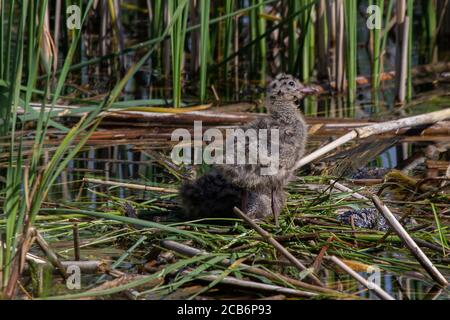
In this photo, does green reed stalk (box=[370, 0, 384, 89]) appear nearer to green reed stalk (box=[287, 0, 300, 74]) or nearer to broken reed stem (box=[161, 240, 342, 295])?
green reed stalk (box=[287, 0, 300, 74])

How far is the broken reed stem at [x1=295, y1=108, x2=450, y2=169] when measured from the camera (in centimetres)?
602

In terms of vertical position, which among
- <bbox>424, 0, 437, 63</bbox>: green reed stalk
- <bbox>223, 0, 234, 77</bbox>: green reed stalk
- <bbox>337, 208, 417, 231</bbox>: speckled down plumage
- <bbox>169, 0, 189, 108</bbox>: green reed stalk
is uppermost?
<bbox>424, 0, 437, 63</bbox>: green reed stalk

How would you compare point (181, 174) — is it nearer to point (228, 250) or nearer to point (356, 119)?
point (228, 250)

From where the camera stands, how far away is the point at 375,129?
657 cm

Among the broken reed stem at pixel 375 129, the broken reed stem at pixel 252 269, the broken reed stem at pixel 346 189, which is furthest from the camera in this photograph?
the broken reed stem at pixel 375 129

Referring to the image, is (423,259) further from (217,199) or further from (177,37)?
(177,37)

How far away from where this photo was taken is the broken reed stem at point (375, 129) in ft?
19.7

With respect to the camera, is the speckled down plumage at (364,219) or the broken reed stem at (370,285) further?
the speckled down plumage at (364,219)

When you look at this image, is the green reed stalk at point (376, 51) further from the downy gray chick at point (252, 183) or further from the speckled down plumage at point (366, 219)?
the speckled down plumage at point (366, 219)

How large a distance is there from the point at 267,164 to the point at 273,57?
18.3ft

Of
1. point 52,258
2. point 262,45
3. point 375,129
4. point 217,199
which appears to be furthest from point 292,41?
point 52,258

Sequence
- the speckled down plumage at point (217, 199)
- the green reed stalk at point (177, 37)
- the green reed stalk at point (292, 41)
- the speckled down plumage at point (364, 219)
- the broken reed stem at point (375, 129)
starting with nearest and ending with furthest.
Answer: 1. the speckled down plumage at point (364, 219)
2. the speckled down plumage at point (217, 199)
3. the broken reed stem at point (375, 129)
4. the green reed stalk at point (177, 37)
5. the green reed stalk at point (292, 41)

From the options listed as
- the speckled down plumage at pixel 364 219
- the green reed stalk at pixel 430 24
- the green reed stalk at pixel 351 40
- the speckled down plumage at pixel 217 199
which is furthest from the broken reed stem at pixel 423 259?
the green reed stalk at pixel 430 24

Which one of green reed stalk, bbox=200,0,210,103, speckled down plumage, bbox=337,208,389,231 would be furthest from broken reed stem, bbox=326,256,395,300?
green reed stalk, bbox=200,0,210,103
